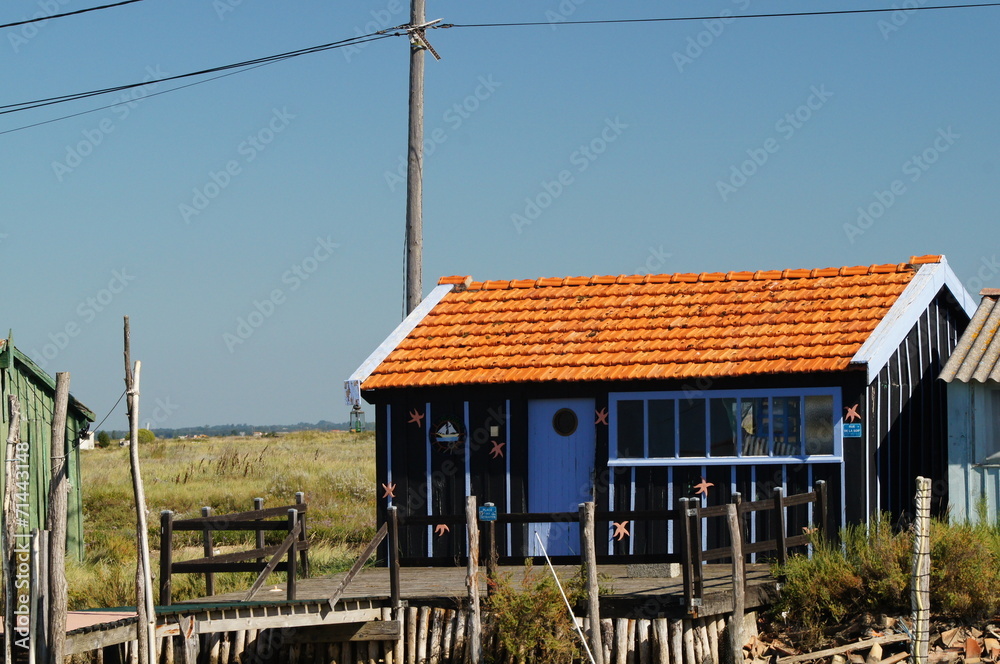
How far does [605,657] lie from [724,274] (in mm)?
6618

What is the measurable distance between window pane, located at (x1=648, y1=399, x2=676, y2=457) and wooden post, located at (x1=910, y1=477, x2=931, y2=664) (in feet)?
12.4

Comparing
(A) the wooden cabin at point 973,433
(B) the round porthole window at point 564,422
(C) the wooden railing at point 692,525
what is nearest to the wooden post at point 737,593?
(C) the wooden railing at point 692,525

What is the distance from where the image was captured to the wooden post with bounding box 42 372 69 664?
11859 millimetres

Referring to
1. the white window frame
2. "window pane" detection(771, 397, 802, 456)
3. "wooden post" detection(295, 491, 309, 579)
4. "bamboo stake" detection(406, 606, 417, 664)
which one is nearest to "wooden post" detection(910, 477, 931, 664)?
the white window frame

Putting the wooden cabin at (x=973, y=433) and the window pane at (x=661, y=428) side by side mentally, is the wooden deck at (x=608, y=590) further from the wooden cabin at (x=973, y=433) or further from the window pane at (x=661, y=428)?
the wooden cabin at (x=973, y=433)

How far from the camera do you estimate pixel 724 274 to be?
60.8 ft

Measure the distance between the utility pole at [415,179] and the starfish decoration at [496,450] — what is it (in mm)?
3193

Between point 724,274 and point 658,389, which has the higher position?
point 724,274

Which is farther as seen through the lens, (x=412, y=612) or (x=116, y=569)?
(x=116, y=569)

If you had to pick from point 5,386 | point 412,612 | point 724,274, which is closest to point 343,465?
point 5,386

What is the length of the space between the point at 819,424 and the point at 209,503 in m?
17.2

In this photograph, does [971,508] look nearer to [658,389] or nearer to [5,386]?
[658,389]

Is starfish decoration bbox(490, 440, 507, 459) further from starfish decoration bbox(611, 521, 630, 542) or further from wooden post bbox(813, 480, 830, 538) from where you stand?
wooden post bbox(813, 480, 830, 538)

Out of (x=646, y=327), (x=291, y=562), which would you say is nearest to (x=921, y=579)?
(x=646, y=327)
